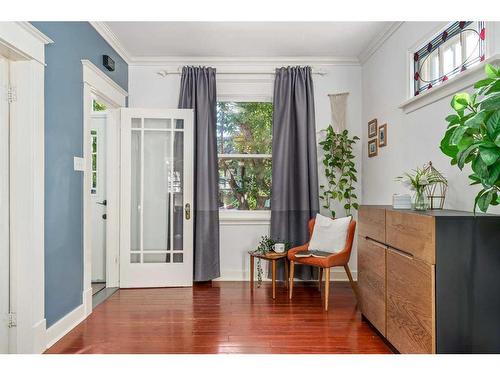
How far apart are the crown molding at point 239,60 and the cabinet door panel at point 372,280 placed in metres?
2.39

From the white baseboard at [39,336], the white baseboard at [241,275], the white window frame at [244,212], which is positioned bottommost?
the white baseboard at [241,275]

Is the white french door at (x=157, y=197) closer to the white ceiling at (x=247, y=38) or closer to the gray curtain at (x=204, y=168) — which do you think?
the gray curtain at (x=204, y=168)

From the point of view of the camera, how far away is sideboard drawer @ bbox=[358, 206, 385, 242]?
255cm

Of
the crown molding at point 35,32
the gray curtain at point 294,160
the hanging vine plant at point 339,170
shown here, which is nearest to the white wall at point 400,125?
the hanging vine plant at point 339,170

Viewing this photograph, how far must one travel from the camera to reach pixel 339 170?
14.0ft

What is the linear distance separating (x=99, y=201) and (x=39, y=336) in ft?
6.72

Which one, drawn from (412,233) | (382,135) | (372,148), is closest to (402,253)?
(412,233)

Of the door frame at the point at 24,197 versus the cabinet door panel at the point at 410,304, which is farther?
the door frame at the point at 24,197

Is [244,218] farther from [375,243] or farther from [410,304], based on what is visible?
[410,304]

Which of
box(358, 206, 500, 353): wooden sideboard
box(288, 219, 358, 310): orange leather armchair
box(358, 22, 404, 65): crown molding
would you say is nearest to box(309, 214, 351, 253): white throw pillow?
box(288, 219, 358, 310): orange leather armchair

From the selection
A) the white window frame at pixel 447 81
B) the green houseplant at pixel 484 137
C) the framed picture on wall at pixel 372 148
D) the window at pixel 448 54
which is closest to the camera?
the green houseplant at pixel 484 137

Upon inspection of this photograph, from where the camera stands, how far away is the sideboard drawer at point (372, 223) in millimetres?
2551

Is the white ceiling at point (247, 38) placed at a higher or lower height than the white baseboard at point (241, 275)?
higher

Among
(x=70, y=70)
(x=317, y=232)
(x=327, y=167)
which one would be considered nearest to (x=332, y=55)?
(x=327, y=167)
